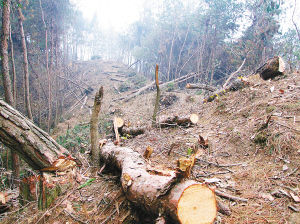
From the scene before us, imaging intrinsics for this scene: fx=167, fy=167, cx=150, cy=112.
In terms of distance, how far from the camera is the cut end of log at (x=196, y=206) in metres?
1.28

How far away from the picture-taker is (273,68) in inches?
204

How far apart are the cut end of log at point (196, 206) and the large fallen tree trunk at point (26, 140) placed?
2.06m

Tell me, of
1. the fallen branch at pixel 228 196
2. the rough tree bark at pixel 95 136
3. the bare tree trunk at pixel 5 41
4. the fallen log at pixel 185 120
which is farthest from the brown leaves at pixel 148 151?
the bare tree trunk at pixel 5 41

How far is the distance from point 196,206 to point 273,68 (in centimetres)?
561

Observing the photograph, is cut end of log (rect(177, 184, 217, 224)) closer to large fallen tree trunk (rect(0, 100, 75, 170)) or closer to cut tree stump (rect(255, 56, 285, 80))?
large fallen tree trunk (rect(0, 100, 75, 170))

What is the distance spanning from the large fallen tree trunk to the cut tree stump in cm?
618

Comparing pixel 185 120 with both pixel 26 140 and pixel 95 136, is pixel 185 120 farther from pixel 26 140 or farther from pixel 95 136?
pixel 26 140

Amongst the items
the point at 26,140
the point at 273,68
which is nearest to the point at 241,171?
the point at 26,140

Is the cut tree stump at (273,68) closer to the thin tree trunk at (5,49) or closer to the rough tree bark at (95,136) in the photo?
the rough tree bark at (95,136)

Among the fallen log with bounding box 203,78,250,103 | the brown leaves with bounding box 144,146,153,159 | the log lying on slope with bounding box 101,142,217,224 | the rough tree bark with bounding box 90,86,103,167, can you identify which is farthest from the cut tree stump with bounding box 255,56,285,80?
the log lying on slope with bounding box 101,142,217,224

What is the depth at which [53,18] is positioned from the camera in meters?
12.5

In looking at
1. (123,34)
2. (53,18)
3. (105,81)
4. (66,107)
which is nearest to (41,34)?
(53,18)

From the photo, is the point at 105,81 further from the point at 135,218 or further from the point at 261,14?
the point at 135,218

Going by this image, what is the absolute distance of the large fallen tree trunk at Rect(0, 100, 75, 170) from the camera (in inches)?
90.7
